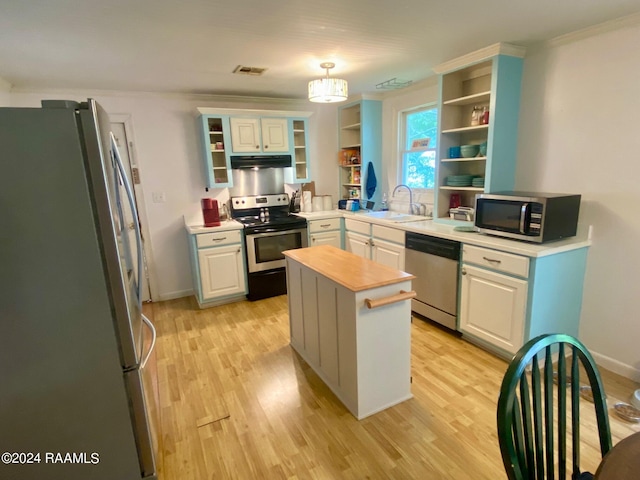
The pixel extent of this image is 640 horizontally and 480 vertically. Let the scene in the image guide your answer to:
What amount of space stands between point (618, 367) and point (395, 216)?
7.48 ft

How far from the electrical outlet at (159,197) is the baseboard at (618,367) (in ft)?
14.0

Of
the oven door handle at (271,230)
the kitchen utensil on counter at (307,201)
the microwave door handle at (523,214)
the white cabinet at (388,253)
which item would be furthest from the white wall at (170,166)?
the microwave door handle at (523,214)

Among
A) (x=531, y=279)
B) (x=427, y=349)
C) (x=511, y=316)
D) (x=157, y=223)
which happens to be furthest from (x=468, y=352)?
(x=157, y=223)

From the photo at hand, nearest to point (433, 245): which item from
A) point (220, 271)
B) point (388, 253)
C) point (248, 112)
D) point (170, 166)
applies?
point (388, 253)

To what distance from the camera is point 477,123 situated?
2941 mm

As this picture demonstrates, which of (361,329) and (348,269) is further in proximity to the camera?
(348,269)

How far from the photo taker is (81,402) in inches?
53.0

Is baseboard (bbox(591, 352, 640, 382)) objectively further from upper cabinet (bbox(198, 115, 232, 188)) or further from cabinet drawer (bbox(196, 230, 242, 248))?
upper cabinet (bbox(198, 115, 232, 188))

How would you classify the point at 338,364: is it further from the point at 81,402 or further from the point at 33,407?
the point at 33,407

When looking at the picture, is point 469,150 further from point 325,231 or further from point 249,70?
point 249,70

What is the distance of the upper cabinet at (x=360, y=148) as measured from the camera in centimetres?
423

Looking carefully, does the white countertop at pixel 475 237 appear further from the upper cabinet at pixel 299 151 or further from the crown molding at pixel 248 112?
the crown molding at pixel 248 112

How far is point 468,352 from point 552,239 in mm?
1060

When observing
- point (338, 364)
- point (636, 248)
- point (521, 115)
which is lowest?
point (338, 364)
